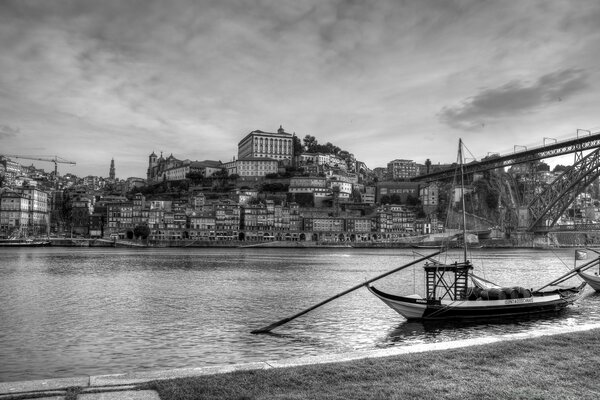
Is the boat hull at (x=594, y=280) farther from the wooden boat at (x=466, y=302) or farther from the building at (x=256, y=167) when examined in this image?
the building at (x=256, y=167)

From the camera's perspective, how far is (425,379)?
8.04m

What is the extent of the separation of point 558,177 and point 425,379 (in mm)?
85298

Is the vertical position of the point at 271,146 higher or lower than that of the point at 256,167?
higher

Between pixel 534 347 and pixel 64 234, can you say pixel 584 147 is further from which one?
pixel 64 234

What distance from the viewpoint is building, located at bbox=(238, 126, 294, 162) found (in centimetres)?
16588

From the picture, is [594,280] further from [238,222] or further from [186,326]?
[238,222]

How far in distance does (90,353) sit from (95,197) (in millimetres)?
165245

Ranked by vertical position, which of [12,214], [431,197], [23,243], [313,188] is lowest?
[23,243]

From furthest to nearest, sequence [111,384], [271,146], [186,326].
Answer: [271,146] < [186,326] < [111,384]

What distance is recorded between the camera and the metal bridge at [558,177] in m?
75.9

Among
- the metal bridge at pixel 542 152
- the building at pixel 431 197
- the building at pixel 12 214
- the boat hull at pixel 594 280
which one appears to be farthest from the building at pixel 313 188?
the boat hull at pixel 594 280

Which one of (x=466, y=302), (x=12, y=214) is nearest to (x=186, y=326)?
(x=466, y=302)

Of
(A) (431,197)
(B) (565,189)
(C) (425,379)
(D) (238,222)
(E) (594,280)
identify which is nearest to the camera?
(C) (425,379)

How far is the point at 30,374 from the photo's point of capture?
40.2 feet
